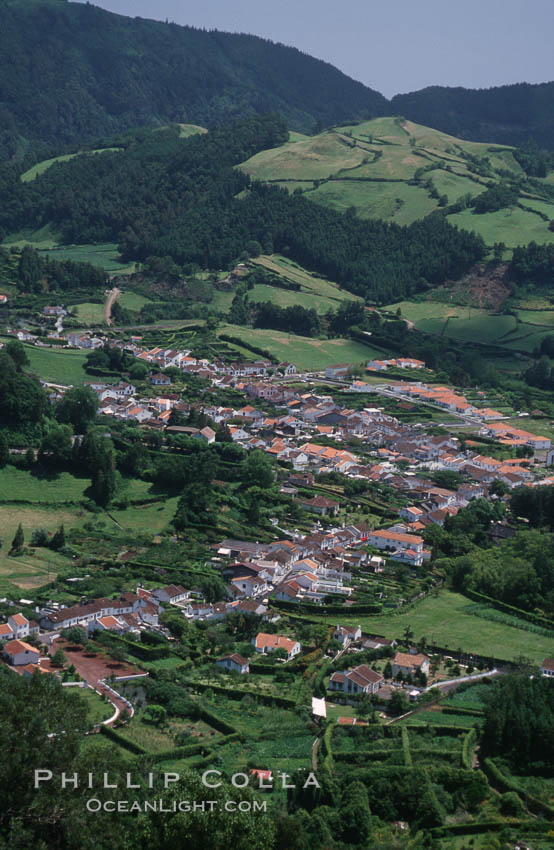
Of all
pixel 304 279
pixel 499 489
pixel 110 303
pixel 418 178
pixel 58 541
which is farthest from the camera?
pixel 418 178

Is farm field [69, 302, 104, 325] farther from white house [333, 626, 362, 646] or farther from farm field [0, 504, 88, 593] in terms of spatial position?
white house [333, 626, 362, 646]

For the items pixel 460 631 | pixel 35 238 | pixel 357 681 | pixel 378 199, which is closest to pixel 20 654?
pixel 357 681

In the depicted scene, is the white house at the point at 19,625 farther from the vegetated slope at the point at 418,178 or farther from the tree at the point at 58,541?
the vegetated slope at the point at 418,178

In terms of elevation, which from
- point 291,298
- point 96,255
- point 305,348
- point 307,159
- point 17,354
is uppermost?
point 307,159

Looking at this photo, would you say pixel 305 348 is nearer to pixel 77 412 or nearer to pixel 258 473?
pixel 77 412

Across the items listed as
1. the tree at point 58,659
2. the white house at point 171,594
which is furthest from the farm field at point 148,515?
the tree at point 58,659

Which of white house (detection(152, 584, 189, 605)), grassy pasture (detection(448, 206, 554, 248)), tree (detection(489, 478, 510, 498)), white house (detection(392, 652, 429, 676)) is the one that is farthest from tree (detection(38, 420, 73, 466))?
grassy pasture (detection(448, 206, 554, 248))
